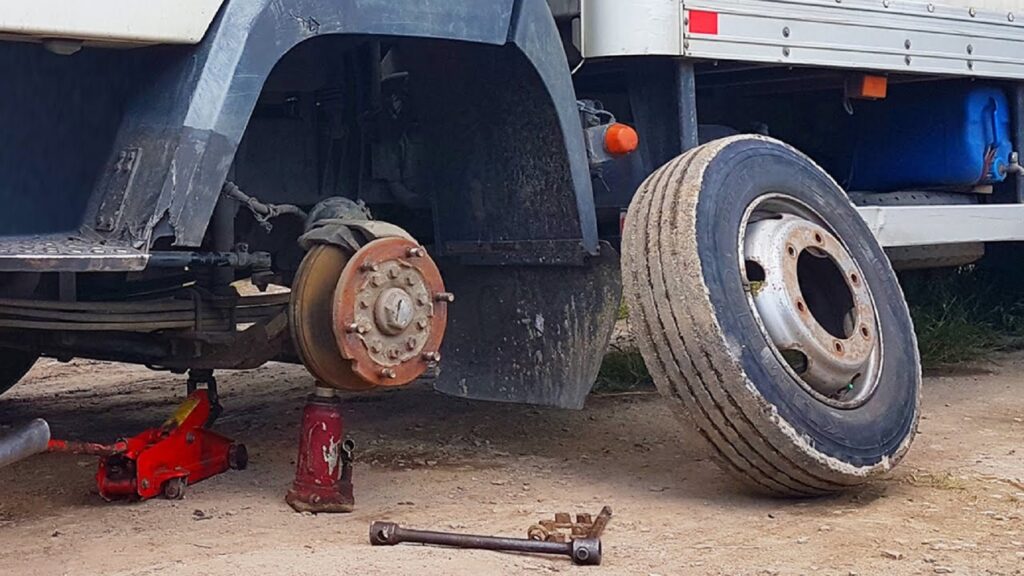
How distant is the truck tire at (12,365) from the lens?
4.92 metres

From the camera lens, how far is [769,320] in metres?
3.48

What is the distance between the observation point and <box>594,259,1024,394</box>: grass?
6145mm

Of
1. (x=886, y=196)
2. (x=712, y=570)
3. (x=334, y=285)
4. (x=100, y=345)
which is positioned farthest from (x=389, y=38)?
(x=886, y=196)

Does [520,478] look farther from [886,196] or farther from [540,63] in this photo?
[886,196]

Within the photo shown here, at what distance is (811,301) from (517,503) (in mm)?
1008

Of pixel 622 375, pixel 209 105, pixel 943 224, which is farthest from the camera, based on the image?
pixel 622 375

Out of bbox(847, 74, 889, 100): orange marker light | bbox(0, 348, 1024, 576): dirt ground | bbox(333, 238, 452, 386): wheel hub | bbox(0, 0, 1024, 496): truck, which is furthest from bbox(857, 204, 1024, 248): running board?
bbox(333, 238, 452, 386): wheel hub

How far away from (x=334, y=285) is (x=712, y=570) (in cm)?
107

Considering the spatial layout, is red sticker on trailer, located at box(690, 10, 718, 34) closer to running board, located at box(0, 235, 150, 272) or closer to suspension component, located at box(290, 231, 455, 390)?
suspension component, located at box(290, 231, 455, 390)

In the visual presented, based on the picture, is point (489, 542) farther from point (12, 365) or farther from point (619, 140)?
point (12, 365)

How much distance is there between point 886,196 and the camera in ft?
15.9

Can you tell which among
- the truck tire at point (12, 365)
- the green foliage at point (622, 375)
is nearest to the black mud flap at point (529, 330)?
the green foliage at point (622, 375)

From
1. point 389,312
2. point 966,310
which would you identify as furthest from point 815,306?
point 966,310

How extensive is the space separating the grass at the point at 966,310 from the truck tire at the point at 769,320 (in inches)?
90.9
